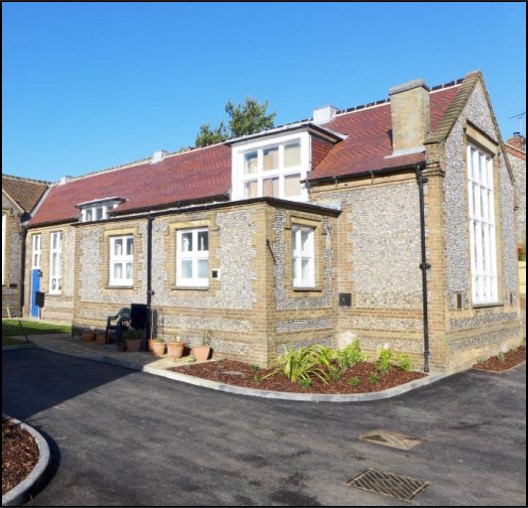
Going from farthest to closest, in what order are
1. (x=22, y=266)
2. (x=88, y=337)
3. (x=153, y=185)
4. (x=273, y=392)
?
(x=22, y=266) → (x=153, y=185) → (x=88, y=337) → (x=273, y=392)

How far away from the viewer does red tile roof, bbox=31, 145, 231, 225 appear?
1977 cm

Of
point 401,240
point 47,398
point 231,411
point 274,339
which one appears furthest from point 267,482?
point 401,240

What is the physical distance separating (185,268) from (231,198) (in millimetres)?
3494

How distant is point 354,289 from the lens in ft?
50.0

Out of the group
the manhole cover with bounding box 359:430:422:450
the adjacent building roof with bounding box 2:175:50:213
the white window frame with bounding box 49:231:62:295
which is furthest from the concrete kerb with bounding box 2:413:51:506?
the adjacent building roof with bounding box 2:175:50:213

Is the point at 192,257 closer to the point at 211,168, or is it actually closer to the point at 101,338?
the point at 101,338

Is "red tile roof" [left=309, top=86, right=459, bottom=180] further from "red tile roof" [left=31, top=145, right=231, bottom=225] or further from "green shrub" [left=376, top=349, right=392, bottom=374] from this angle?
"green shrub" [left=376, top=349, right=392, bottom=374]

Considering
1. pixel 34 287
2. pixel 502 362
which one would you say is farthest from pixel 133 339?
pixel 34 287

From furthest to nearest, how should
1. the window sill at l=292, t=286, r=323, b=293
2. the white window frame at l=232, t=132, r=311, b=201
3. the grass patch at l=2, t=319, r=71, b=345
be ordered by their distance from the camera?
the grass patch at l=2, t=319, r=71, b=345, the white window frame at l=232, t=132, r=311, b=201, the window sill at l=292, t=286, r=323, b=293

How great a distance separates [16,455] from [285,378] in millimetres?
6907

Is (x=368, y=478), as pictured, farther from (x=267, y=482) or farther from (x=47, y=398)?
(x=47, y=398)

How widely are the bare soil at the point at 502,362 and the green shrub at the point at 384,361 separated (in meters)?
2.87

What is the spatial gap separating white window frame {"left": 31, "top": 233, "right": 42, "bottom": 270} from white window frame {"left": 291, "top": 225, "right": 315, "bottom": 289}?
18.1 meters

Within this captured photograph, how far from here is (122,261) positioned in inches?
711
